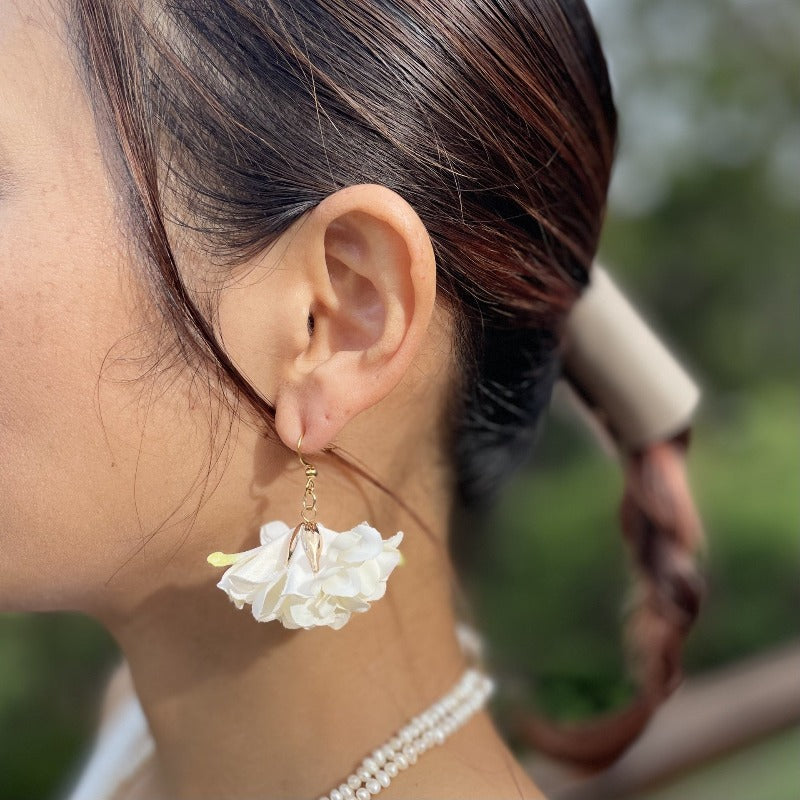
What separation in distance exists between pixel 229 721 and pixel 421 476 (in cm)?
45

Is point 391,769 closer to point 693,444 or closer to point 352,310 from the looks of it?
point 352,310

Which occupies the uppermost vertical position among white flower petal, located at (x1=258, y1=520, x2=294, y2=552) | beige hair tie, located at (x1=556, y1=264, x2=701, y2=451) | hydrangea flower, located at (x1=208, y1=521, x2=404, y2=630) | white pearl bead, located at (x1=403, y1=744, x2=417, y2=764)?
white flower petal, located at (x1=258, y1=520, x2=294, y2=552)

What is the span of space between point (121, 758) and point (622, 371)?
1.18 meters

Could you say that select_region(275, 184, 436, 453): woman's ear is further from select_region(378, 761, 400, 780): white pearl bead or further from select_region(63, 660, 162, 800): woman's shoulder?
select_region(63, 660, 162, 800): woman's shoulder

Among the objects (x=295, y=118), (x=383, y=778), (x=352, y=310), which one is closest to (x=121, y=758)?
(x=383, y=778)

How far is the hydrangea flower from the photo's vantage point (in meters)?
0.97

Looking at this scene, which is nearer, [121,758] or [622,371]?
[622,371]

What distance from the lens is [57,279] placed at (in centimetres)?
98

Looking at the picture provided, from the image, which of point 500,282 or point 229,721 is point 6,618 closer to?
point 229,721

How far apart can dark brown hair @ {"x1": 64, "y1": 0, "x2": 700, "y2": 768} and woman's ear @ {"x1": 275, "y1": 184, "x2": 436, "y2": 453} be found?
46mm

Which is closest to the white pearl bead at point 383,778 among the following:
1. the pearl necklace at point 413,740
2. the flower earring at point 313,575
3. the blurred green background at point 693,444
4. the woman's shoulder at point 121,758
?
the pearl necklace at point 413,740

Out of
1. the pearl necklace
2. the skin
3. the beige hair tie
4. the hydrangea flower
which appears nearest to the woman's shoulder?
the skin

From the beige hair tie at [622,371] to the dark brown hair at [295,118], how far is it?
0.34 m

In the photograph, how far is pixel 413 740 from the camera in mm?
1195
